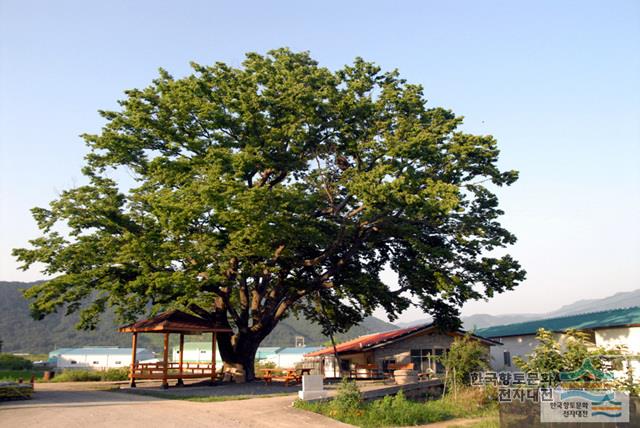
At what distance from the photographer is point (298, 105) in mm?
29953

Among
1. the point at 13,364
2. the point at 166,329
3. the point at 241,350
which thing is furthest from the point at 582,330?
the point at 13,364

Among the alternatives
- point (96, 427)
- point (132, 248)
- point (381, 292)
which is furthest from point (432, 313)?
point (96, 427)

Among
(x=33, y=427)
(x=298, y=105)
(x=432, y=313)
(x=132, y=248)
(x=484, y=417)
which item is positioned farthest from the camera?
(x=432, y=313)

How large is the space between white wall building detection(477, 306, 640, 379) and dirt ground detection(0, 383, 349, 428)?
13.3m

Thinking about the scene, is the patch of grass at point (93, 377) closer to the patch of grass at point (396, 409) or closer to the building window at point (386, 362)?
the building window at point (386, 362)

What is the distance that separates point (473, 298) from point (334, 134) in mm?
11969

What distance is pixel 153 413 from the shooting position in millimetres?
18734

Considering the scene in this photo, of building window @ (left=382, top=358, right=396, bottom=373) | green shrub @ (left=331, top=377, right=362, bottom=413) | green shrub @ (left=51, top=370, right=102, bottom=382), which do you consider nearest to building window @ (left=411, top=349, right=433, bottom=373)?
building window @ (left=382, top=358, right=396, bottom=373)

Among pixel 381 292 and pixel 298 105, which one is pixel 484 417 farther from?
pixel 298 105

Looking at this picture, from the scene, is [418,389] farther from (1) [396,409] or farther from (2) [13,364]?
(2) [13,364]

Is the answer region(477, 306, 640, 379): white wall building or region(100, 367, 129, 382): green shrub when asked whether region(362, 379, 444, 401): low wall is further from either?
region(100, 367, 129, 382): green shrub

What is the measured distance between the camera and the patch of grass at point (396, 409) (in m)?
18.9

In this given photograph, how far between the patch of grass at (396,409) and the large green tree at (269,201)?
29.6ft

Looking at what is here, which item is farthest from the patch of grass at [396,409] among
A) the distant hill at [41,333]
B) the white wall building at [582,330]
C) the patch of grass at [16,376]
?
the distant hill at [41,333]
